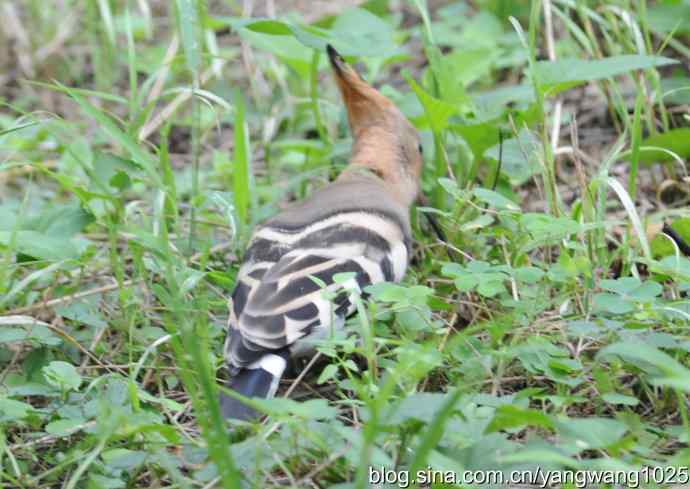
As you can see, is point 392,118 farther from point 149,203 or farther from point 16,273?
point 16,273

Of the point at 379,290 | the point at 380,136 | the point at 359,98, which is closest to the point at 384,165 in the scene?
the point at 380,136

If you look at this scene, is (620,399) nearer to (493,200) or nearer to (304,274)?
(493,200)

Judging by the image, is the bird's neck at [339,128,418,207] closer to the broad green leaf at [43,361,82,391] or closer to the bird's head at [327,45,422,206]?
the bird's head at [327,45,422,206]

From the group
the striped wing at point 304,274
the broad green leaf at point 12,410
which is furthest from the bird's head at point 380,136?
the broad green leaf at point 12,410

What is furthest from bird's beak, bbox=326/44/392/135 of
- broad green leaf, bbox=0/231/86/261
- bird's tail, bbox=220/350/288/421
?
bird's tail, bbox=220/350/288/421

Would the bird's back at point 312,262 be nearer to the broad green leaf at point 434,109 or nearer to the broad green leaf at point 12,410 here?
the broad green leaf at point 434,109

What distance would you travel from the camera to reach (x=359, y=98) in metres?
3.61

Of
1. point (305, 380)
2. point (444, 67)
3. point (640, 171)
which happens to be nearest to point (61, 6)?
point (444, 67)

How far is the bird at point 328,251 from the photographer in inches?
100

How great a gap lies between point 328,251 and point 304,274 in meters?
0.16

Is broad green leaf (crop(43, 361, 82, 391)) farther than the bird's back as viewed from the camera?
No

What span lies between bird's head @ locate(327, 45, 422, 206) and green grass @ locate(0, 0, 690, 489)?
7 centimetres

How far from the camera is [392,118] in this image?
3.61 m

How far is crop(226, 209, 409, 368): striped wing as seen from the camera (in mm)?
2555
